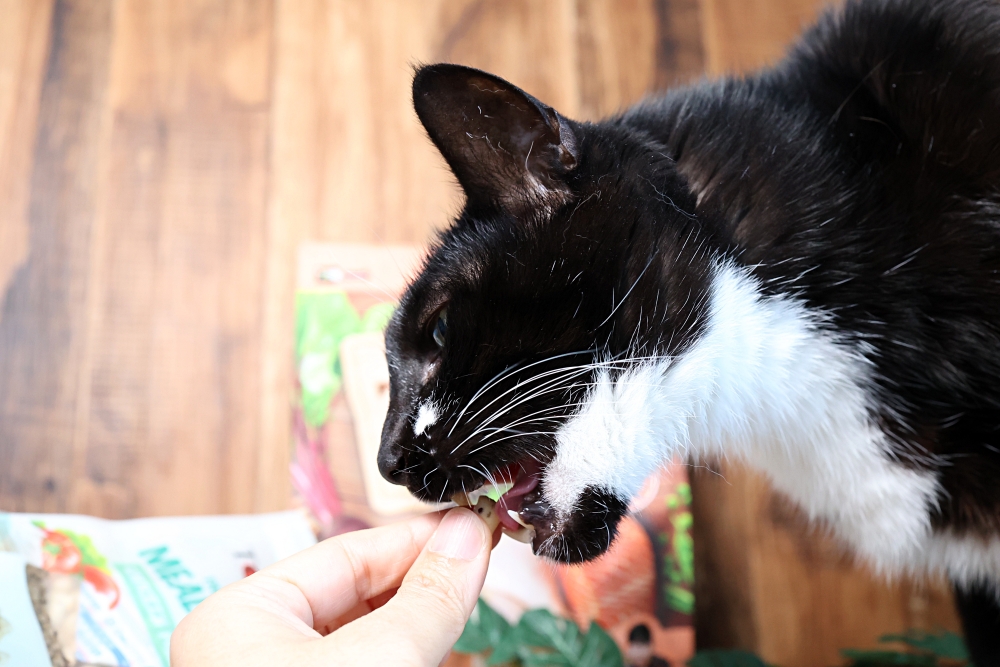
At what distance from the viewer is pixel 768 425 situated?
2.66 feet

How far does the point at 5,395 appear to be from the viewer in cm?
127

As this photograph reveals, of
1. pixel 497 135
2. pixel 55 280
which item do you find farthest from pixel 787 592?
pixel 55 280

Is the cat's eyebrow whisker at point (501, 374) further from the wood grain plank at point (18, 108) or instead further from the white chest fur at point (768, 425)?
the wood grain plank at point (18, 108)

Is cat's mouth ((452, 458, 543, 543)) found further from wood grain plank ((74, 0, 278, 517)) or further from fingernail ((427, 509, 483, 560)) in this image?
wood grain plank ((74, 0, 278, 517))

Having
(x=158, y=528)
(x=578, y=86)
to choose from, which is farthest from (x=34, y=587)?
(x=578, y=86)

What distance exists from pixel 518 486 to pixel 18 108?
1.25 m

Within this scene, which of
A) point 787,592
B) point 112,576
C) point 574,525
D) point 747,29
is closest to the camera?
point 574,525

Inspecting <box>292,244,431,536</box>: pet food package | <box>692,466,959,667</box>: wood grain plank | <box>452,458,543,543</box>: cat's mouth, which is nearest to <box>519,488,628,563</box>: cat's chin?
<box>452,458,543,543</box>: cat's mouth

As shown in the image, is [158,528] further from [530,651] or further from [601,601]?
[601,601]

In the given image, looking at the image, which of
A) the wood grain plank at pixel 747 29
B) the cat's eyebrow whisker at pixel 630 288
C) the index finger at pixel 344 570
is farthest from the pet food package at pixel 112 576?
the wood grain plank at pixel 747 29

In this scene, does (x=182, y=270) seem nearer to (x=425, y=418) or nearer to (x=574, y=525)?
(x=425, y=418)

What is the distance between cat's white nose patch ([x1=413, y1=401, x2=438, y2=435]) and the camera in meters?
0.72

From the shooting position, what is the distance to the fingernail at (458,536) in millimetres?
686

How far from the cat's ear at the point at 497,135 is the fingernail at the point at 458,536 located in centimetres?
31
